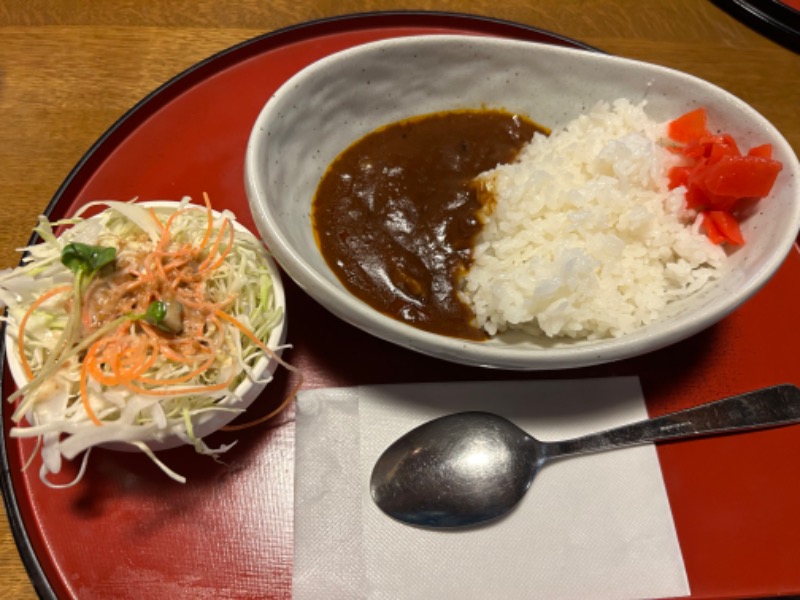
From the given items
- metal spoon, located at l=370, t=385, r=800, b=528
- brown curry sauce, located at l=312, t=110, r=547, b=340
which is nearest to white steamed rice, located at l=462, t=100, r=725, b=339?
brown curry sauce, located at l=312, t=110, r=547, b=340

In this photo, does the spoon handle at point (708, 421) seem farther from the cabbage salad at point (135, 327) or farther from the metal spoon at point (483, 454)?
the cabbage salad at point (135, 327)

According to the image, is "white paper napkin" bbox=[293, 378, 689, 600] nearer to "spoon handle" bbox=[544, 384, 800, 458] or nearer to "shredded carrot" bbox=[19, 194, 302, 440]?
"spoon handle" bbox=[544, 384, 800, 458]

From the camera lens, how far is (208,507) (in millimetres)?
1447

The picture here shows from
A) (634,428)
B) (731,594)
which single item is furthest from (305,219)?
(731,594)

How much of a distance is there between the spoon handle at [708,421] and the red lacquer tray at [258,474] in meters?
0.06

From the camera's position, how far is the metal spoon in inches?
55.3

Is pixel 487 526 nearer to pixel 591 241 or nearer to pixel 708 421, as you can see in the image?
pixel 708 421

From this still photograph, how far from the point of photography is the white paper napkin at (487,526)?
1.34m

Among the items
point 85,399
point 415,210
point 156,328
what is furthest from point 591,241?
point 85,399

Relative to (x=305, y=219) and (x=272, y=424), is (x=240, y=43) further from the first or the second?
(x=272, y=424)

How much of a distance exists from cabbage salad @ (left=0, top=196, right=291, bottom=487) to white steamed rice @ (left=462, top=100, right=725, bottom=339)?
0.66 m

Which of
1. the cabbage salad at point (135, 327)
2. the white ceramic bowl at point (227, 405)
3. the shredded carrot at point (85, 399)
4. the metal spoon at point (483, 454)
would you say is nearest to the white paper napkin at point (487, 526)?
the metal spoon at point (483, 454)

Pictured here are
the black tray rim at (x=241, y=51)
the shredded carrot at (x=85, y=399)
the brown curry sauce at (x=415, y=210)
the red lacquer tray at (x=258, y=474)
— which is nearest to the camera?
the shredded carrot at (x=85, y=399)

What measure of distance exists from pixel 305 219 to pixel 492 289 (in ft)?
1.97
